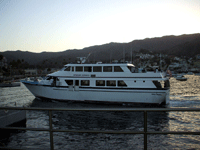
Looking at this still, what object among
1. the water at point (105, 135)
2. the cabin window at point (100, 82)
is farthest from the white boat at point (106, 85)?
the water at point (105, 135)

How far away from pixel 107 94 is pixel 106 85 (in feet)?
3.81

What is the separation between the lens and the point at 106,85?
74.3 ft

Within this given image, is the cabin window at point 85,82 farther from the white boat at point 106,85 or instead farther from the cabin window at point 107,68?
the cabin window at point 107,68

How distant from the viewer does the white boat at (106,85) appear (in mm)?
21634

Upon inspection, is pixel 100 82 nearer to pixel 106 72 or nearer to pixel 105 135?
pixel 106 72

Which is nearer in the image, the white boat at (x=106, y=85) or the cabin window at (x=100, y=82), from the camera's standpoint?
the white boat at (x=106, y=85)

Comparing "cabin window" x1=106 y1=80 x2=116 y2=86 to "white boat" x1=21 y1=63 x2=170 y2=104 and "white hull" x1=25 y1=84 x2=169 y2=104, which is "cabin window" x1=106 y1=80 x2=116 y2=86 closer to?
"white boat" x1=21 y1=63 x2=170 y2=104

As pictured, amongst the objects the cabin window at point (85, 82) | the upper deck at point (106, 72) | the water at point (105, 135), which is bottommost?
the water at point (105, 135)

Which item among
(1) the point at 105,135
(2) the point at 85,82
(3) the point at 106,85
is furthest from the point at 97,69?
(1) the point at 105,135

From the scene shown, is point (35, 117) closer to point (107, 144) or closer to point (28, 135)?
point (28, 135)

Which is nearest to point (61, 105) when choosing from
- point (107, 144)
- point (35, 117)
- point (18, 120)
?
point (35, 117)

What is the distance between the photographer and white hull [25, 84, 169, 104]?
21.6 metres

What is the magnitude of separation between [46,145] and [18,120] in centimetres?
412

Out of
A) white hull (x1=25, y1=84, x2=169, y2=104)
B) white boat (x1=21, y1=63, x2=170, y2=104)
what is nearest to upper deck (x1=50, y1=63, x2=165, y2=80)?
white boat (x1=21, y1=63, x2=170, y2=104)
